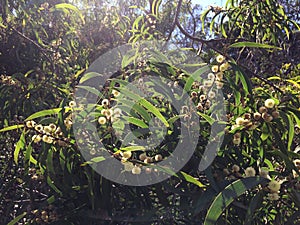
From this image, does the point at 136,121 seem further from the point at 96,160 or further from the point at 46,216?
Result: the point at 46,216

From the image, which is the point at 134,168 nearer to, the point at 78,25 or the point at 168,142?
the point at 168,142

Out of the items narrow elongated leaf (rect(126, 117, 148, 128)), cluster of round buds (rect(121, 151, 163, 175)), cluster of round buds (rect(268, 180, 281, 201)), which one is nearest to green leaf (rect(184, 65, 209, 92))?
narrow elongated leaf (rect(126, 117, 148, 128))

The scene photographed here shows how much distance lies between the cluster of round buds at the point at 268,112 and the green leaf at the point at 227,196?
153 millimetres

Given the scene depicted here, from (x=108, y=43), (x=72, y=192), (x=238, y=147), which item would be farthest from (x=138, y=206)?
(x=108, y=43)

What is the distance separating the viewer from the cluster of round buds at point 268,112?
974 mm

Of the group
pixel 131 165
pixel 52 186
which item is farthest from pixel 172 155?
pixel 52 186

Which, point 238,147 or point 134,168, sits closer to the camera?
point 134,168

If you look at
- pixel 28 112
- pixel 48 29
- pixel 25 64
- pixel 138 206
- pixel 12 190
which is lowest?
pixel 12 190

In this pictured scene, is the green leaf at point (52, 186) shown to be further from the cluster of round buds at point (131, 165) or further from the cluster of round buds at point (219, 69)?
the cluster of round buds at point (219, 69)

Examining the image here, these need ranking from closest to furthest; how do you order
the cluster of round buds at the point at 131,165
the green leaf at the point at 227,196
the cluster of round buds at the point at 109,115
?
the green leaf at the point at 227,196 → the cluster of round buds at the point at 131,165 → the cluster of round buds at the point at 109,115

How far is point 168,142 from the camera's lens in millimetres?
1143

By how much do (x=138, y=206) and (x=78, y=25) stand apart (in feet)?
5.77

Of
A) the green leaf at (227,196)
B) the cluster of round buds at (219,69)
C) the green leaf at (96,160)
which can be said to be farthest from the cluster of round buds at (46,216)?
the cluster of round buds at (219,69)

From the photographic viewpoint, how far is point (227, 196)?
844 millimetres
